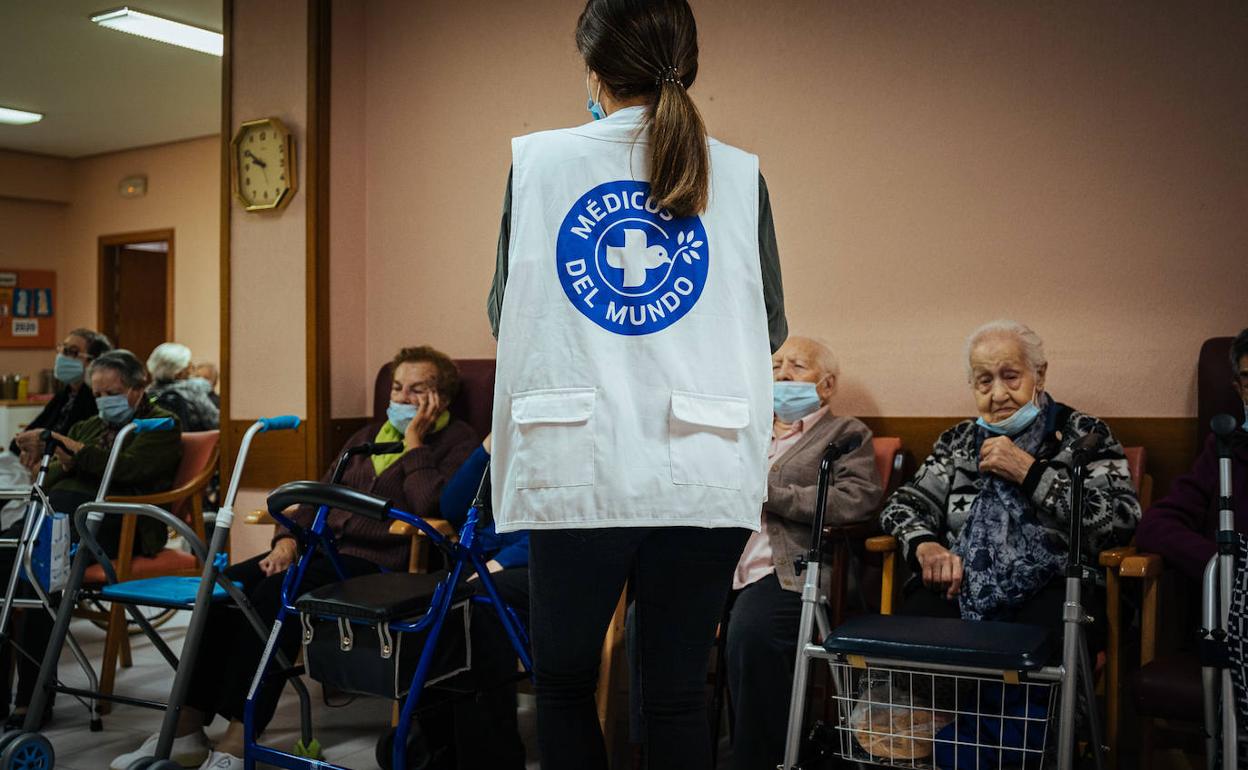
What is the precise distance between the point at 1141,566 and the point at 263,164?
317cm

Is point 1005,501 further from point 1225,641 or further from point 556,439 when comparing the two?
point 556,439

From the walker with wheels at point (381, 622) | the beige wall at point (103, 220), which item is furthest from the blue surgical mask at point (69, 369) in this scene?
the beige wall at point (103, 220)

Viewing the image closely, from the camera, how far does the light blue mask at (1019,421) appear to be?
2.73 m

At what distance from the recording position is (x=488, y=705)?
8.08 ft

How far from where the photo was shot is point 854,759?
2.25 meters

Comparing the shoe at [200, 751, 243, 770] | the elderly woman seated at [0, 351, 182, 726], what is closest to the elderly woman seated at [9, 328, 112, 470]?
the elderly woman seated at [0, 351, 182, 726]

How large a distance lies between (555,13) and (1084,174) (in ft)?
6.11

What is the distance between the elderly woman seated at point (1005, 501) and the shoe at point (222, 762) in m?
1.65

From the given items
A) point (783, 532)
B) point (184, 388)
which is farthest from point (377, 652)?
point (184, 388)

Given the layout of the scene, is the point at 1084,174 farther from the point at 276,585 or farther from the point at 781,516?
the point at 276,585

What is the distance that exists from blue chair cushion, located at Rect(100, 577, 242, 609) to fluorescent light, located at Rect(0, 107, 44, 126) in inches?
236

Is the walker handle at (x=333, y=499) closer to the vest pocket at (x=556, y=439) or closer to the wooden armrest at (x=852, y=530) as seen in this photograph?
the vest pocket at (x=556, y=439)

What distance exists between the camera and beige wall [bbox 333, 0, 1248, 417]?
9.68 ft

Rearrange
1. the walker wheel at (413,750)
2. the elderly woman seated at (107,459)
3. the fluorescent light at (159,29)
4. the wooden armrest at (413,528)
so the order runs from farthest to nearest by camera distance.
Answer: the fluorescent light at (159,29)
the elderly woman seated at (107,459)
the wooden armrest at (413,528)
the walker wheel at (413,750)
